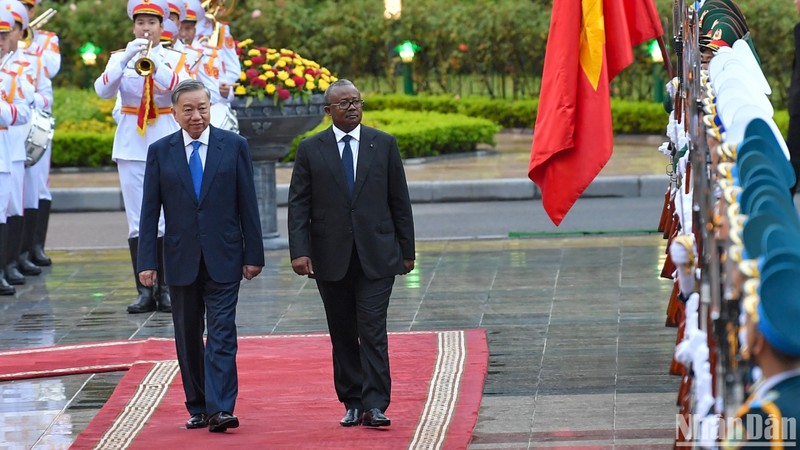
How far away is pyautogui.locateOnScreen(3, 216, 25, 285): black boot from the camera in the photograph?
40.1 ft

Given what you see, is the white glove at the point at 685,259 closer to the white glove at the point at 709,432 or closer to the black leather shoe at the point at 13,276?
the white glove at the point at 709,432

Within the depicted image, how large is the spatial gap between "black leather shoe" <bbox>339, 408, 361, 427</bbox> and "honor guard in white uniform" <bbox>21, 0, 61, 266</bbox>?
563 centimetres

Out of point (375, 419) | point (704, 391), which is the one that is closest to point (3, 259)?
point (375, 419)

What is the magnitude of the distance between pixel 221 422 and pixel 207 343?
37cm

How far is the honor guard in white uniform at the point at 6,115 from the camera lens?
454 inches

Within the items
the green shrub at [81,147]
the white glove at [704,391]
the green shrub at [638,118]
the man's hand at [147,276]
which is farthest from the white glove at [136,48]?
the green shrub at [638,118]

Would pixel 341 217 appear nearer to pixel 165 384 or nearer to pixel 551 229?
pixel 165 384

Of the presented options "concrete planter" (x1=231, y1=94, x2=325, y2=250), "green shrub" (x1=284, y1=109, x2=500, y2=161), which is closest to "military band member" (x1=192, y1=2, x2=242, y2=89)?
"concrete planter" (x1=231, y1=94, x2=325, y2=250)

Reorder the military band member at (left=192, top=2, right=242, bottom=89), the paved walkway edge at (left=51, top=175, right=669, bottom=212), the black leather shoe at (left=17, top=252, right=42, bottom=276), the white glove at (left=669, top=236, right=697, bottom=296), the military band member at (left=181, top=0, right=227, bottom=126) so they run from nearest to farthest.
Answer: the white glove at (left=669, top=236, right=697, bottom=296) < the military band member at (left=181, top=0, right=227, bottom=126) < the military band member at (left=192, top=2, right=242, bottom=89) < the black leather shoe at (left=17, top=252, right=42, bottom=276) < the paved walkway edge at (left=51, top=175, right=669, bottom=212)

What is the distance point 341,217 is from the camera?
7488 mm

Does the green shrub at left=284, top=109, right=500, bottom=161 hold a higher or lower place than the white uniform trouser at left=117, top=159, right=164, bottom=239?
lower

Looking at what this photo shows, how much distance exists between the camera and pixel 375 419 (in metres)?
7.36

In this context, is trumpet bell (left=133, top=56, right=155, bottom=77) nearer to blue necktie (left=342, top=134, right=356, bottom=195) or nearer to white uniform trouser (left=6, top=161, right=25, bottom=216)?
white uniform trouser (left=6, top=161, right=25, bottom=216)

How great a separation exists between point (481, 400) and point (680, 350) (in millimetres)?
3152
